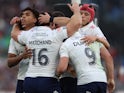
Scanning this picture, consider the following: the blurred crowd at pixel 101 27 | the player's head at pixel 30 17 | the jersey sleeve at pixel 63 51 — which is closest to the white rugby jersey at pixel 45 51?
the jersey sleeve at pixel 63 51

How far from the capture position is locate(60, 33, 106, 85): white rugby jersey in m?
9.31

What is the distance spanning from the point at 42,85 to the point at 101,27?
40.6 feet

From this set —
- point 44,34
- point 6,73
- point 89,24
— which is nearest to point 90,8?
point 89,24

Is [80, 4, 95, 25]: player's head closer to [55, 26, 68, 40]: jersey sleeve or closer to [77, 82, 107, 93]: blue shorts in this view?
[55, 26, 68, 40]: jersey sleeve

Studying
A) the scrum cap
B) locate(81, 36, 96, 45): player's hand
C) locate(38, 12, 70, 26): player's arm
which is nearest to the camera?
locate(81, 36, 96, 45): player's hand

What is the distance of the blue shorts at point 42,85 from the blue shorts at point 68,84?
0.67 m

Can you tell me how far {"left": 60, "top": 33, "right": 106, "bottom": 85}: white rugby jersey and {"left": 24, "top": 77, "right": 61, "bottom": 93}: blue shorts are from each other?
35 cm

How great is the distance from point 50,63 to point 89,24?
0.94m

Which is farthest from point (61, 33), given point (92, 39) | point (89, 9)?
point (89, 9)

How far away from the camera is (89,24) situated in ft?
32.3

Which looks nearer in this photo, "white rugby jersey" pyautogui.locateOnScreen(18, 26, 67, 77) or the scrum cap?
"white rugby jersey" pyautogui.locateOnScreen(18, 26, 67, 77)

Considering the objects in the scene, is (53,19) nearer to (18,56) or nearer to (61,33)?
(61,33)

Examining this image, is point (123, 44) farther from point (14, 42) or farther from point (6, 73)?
point (14, 42)

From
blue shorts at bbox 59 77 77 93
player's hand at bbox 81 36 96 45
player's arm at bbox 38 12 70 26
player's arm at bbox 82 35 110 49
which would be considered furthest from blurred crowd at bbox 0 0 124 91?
player's hand at bbox 81 36 96 45
